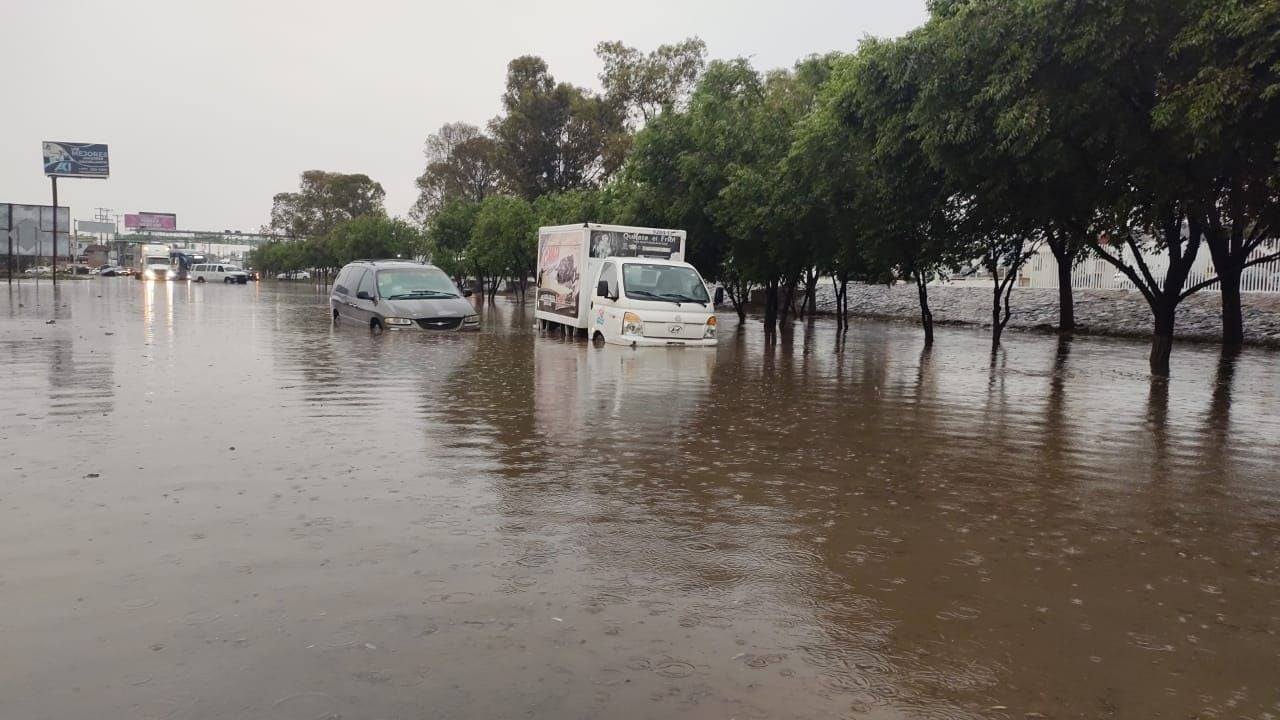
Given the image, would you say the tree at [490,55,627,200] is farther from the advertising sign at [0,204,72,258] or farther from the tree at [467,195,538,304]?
the advertising sign at [0,204,72,258]

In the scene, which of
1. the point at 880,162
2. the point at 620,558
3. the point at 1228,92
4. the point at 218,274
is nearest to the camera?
the point at 620,558

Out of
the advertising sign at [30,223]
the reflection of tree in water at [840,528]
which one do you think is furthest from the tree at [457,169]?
the reflection of tree in water at [840,528]

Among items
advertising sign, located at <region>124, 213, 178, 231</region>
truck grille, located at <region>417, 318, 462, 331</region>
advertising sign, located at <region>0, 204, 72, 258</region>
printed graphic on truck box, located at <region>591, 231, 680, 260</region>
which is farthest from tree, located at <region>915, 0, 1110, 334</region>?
advertising sign, located at <region>124, 213, 178, 231</region>

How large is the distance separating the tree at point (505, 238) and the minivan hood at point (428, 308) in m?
28.5

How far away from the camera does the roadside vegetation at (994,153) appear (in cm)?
1263

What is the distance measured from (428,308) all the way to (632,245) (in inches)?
187

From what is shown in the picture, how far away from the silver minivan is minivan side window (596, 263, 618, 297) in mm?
2931

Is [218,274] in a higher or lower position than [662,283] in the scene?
higher

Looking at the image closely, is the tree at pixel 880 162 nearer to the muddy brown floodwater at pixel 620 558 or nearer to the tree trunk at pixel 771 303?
the tree trunk at pixel 771 303

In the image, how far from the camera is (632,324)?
18.9 meters

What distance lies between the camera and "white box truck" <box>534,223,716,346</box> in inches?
749

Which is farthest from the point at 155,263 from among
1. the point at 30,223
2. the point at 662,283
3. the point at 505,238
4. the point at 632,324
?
the point at 632,324

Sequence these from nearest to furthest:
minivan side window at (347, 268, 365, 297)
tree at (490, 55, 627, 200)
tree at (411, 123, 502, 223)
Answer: minivan side window at (347, 268, 365, 297), tree at (490, 55, 627, 200), tree at (411, 123, 502, 223)

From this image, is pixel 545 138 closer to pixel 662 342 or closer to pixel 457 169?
pixel 457 169
